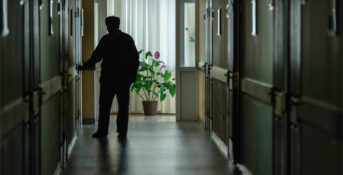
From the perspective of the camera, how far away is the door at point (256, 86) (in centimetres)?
475

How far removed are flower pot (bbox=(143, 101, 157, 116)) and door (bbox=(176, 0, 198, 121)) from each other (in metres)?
1.19

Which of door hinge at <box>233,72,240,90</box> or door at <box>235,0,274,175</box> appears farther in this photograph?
door hinge at <box>233,72,240,90</box>

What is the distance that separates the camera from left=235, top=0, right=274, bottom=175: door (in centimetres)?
475

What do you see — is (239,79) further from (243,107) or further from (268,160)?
(268,160)

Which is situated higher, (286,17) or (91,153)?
(286,17)

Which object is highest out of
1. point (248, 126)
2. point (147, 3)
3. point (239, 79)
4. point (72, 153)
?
point (147, 3)

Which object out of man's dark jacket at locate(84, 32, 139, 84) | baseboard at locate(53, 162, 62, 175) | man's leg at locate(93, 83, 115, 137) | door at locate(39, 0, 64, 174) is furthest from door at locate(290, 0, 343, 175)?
man's leg at locate(93, 83, 115, 137)

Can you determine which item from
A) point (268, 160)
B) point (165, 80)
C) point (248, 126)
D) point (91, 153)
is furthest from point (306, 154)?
point (165, 80)

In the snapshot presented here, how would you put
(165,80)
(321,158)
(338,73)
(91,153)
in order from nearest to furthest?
(338,73), (321,158), (91,153), (165,80)

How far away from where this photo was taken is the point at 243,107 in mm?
6043

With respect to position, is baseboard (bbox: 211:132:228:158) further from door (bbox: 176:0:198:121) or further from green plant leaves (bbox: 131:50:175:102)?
green plant leaves (bbox: 131:50:175:102)

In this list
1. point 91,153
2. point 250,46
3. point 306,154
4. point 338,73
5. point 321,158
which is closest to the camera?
point 338,73

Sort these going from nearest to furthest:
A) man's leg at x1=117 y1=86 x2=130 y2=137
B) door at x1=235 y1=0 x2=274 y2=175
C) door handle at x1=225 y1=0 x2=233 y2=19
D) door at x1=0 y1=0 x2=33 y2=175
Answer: door at x1=0 y1=0 x2=33 y2=175 < door at x1=235 y1=0 x2=274 y2=175 < door handle at x1=225 y1=0 x2=233 y2=19 < man's leg at x1=117 y1=86 x2=130 y2=137

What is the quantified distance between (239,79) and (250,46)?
23.9 inches
